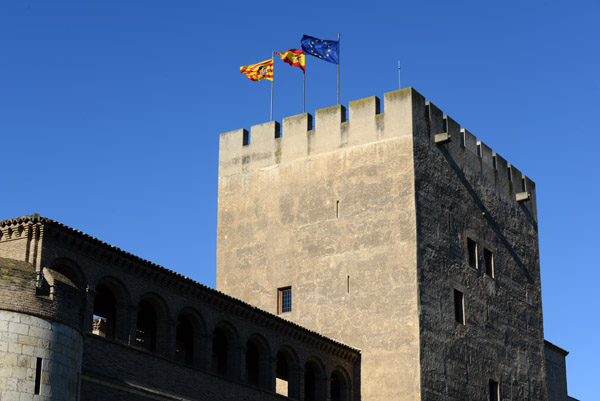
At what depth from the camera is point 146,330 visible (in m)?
33.0

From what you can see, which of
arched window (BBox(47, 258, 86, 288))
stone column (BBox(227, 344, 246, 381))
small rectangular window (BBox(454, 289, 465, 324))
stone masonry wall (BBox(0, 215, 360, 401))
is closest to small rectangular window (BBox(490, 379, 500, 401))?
small rectangular window (BBox(454, 289, 465, 324))

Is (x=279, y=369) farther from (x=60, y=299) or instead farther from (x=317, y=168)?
(x=60, y=299)

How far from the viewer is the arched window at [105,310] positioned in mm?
28125

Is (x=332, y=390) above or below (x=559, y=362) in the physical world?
below

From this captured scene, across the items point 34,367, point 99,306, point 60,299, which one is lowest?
point 34,367

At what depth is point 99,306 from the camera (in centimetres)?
3072

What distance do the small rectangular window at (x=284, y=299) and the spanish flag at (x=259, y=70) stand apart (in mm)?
8592

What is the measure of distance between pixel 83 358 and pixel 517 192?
23.9 meters

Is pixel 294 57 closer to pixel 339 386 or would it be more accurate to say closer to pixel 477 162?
pixel 477 162

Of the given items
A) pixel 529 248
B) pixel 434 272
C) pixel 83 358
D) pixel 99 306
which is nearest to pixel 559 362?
pixel 529 248

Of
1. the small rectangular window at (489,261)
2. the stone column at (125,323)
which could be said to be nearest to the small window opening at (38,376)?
the stone column at (125,323)

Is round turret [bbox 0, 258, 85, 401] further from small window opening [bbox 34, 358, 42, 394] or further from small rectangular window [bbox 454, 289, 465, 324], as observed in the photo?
small rectangular window [bbox 454, 289, 465, 324]

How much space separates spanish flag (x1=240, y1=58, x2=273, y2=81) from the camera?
40281 mm

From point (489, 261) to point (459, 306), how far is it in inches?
133
